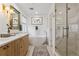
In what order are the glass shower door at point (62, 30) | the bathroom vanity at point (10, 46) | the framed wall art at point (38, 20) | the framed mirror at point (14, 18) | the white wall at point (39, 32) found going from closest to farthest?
the bathroom vanity at point (10, 46) → the glass shower door at point (62, 30) → the framed mirror at point (14, 18) → the white wall at point (39, 32) → the framed wall art at point (38, 20)

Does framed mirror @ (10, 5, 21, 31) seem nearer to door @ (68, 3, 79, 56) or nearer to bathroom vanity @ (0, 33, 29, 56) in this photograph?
bathroom vanity @ (0, 33, 29, 56)

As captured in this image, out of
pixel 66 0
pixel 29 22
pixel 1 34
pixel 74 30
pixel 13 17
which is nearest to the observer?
pixel 66 0

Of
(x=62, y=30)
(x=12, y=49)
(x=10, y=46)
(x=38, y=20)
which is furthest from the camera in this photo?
(x=38, y=20)

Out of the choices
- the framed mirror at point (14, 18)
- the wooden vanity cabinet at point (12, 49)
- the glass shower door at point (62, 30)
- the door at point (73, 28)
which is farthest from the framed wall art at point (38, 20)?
the door at point (73, 28)

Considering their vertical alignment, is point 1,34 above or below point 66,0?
below

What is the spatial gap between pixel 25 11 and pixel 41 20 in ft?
2.69

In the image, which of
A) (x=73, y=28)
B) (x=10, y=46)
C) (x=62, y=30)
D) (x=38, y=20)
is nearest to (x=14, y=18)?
(x=62, y=30)

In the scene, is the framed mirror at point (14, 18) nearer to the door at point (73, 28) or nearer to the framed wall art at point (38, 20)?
the framed wall art at point (38, 20)

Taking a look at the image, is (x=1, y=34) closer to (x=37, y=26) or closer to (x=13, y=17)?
(x=13, y=17)

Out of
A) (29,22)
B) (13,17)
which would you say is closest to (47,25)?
(29,22)

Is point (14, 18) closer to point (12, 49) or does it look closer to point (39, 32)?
point (12, 49)

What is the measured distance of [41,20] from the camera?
18.5ft

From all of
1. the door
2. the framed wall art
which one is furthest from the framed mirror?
the door

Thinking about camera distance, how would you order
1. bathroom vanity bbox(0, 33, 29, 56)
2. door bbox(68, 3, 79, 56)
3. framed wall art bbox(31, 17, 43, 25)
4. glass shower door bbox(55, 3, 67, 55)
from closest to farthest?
→ bathroom vanity bbox(0, 33, 29, 56) → door bbox(68, 3, 79, 56) → glass shower door bbox(55, 3, 67, 55) → framed wall art bbox(31, 17, 43, 25)
